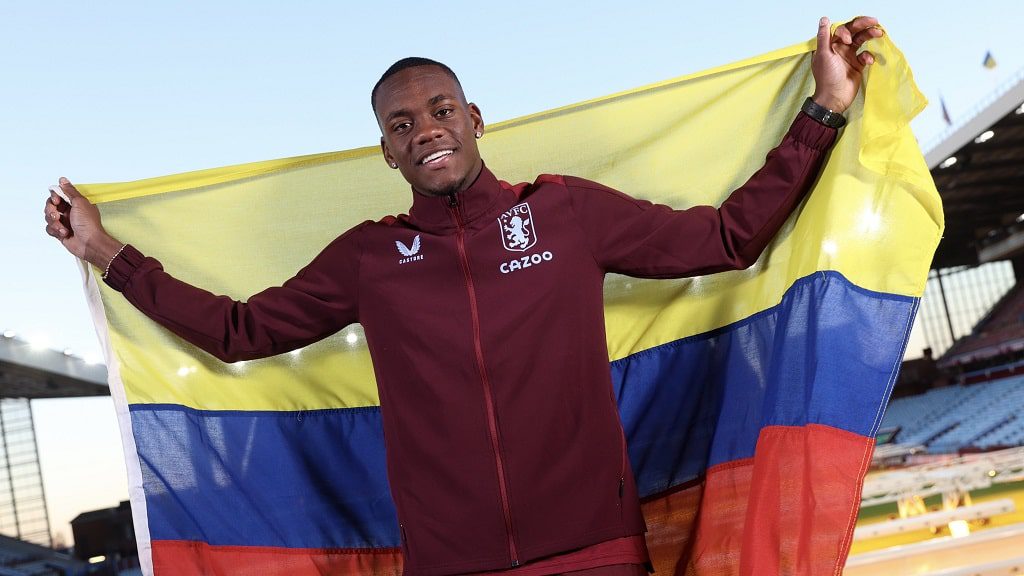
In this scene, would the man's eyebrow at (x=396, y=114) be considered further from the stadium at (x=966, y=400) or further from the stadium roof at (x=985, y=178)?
the stadium roof at (x=985, y=178)

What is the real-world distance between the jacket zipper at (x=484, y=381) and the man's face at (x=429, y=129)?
68 mm

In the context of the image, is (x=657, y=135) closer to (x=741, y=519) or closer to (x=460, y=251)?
(x=460, y=251)

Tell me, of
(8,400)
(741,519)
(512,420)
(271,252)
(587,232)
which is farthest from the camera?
(8,400)

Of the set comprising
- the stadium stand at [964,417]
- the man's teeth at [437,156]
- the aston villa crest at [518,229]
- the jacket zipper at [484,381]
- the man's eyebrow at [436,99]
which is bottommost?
the stadium stand at [964,417]

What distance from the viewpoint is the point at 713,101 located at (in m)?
2.78

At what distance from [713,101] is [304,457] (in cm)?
162

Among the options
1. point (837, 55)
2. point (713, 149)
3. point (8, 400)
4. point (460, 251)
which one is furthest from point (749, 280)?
point (8, 400)

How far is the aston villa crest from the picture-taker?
7.36 ft

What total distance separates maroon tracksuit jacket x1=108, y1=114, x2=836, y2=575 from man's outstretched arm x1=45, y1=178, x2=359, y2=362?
0.37 ft

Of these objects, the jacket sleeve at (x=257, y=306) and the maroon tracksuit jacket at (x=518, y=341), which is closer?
the maroon tracksuit jacket at (x=518, y=341)

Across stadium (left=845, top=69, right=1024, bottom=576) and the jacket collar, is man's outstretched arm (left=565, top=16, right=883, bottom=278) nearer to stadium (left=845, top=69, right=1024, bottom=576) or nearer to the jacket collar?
the jacket collar

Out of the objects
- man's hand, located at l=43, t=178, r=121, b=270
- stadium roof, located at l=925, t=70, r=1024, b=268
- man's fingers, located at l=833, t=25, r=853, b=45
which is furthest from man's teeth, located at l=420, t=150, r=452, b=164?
stadium roof, located at l=925, t=70, r=1024, b=268

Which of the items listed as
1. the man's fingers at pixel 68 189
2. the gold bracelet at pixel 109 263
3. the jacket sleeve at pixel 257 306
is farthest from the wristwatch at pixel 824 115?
the man's fingers at pixel 68 189

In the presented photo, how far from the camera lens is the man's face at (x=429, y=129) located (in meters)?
2.25
